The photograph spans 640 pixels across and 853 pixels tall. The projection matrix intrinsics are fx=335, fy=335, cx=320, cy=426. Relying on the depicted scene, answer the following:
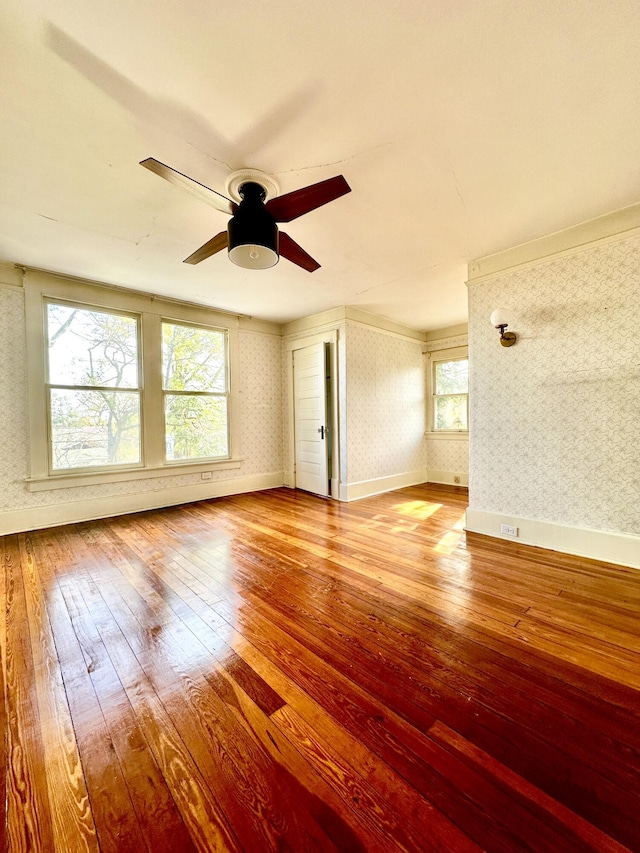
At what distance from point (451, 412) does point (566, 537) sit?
3271mm

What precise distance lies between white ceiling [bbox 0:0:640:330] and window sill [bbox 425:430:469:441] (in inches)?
131

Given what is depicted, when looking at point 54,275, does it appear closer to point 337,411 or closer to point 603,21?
point 337,411

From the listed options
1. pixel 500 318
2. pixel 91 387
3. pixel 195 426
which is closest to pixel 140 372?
pixel 91 387

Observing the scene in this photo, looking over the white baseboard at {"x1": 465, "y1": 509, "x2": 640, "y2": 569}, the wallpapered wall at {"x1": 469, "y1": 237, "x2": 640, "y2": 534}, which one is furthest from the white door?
the white baseboard at {"x1": 465, "y1": 509, "x2": 640, "y2": 569}

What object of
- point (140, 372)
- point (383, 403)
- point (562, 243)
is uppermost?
point (562, 243)

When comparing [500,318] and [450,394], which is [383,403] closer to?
[450,394]

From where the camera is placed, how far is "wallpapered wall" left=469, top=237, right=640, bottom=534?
2.57 m

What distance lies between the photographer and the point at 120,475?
13.4 ft

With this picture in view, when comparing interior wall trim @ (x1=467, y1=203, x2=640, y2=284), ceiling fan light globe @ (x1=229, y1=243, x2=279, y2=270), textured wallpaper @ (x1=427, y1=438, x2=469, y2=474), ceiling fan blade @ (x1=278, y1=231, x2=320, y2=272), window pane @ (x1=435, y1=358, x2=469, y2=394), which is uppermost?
interior wall trim @ (x1=467, y1=203, x2=640, y2=284)

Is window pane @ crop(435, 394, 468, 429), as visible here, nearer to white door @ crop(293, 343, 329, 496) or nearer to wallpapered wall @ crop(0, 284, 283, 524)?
white door @ crop(293, 343, 329, 496)

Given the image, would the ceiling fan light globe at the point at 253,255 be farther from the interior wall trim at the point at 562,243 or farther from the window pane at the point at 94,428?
the window pane at the point at 94,428

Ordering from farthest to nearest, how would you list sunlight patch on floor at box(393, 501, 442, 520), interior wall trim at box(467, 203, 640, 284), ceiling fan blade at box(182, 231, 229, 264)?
sunlight patch on floor at box(393, 501, 442, 520) < interior wall trim at box(467, 203, 640, 284) < ceiling fan blade at box(182, 231, 229, 264)

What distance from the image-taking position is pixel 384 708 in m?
1.33

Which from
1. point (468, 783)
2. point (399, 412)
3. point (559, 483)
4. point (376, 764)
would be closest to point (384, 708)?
point (376, 764)
